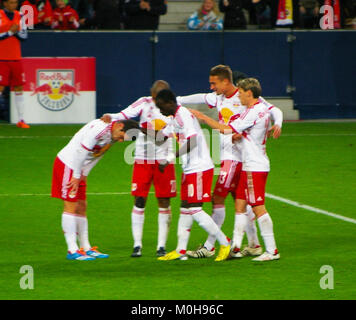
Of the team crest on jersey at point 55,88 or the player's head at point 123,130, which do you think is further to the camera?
the team crest on jersey at point 55,88

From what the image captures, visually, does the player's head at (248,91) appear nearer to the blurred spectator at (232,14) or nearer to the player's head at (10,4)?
the player's head at (10,4)

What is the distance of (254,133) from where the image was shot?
31.3 feet

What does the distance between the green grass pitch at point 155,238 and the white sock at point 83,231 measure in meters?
0.24

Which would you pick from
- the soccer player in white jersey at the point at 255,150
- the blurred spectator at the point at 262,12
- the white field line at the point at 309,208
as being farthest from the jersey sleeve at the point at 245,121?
the blurred spectator at the point at 262,12

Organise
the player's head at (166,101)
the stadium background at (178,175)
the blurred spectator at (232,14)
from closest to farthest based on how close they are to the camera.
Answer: the stadium background at (178,175) < the player's head at (166,101) < the blurred spectator at (232,14)

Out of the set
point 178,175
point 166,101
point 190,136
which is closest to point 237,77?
point 190,136

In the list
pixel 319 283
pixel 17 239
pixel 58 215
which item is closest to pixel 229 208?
pixel 58 215

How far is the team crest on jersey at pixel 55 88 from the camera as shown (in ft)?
66.8

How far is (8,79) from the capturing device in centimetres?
1967

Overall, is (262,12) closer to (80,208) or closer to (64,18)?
(64,18)

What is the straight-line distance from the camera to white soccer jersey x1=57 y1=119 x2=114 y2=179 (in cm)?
938

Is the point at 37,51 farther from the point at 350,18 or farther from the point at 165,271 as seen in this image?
the point at 165,271

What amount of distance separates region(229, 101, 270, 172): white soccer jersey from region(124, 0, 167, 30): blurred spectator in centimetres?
1268

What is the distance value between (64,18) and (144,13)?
177cm
